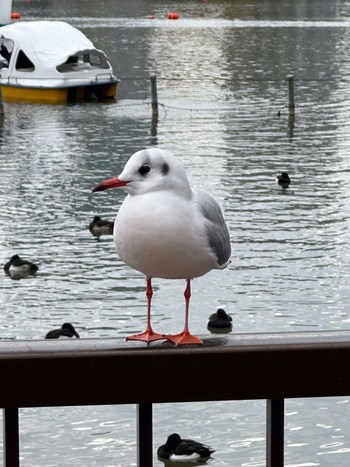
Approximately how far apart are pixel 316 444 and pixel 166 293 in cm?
572

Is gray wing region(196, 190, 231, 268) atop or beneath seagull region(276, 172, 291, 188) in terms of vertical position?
atop

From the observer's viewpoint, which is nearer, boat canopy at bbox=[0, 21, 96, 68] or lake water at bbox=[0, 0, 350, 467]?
lake water at bbox=[0, 0, 350, 467]

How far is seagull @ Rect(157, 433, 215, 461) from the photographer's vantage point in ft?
36.0

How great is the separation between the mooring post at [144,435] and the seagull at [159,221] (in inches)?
35.7

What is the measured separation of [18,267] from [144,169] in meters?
13.8

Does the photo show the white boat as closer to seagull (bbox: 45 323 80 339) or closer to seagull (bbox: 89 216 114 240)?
seagull (bbox: 89 216 114 240)

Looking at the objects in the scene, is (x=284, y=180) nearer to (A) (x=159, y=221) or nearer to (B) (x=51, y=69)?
(B) (x=51, y=69)

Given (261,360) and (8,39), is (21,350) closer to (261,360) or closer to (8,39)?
(261,360)

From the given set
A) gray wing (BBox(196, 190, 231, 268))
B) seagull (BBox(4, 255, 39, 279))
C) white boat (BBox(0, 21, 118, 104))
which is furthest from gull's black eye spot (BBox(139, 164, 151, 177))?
white boat (BBox(0, 21, 118, 104))

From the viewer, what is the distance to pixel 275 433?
288cm

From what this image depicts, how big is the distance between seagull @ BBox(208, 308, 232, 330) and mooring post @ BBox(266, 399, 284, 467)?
1171cm

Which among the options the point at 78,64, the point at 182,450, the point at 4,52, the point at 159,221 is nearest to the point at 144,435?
the point at 159,221

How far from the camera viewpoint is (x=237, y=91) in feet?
139

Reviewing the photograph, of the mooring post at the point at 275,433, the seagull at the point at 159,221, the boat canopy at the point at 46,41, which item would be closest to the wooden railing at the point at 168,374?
the mooring post at the point at 275,433
